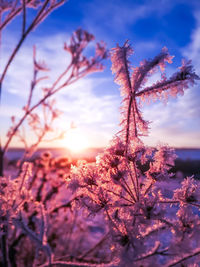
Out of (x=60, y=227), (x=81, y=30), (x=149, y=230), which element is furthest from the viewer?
(x=60, y=227)

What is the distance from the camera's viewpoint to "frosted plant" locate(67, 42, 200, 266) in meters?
0.75

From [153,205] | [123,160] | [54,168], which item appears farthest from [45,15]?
[54,168]

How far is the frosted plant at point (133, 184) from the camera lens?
755 millimetres

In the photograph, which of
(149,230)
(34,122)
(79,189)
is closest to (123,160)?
(79,189)

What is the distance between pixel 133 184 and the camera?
0.83 m

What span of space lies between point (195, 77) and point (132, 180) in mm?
391

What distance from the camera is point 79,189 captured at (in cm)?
82

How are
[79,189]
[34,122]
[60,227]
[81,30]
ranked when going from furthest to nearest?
[60,227]
[34,122]
[81,30]
[79,189]

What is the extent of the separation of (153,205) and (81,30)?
340cm

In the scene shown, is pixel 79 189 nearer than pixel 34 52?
Yes

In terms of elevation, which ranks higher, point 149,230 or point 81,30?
point 81,30

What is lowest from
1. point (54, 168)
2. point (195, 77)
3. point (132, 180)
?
point (54, 168)

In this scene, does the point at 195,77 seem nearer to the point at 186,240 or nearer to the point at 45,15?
the point at 186,240

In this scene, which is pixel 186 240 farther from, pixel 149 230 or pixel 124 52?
pixel 124 52
